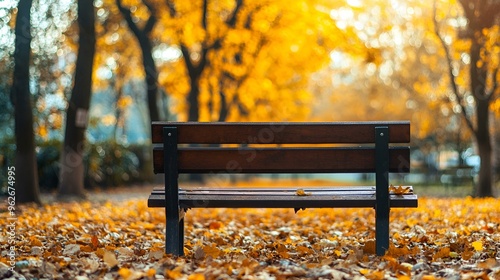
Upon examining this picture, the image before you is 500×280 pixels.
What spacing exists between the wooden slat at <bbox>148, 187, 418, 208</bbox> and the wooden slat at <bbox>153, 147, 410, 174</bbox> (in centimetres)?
21

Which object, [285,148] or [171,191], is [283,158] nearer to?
[285,148]

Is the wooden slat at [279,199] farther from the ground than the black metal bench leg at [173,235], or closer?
farther from the ground

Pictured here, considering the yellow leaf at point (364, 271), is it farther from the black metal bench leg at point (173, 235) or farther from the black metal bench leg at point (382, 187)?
the black metal bench leg at point (173, 235)

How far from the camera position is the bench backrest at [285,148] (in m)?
6.06

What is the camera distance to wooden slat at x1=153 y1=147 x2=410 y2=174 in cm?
612

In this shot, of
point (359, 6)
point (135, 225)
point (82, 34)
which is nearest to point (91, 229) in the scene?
point (135, 225)

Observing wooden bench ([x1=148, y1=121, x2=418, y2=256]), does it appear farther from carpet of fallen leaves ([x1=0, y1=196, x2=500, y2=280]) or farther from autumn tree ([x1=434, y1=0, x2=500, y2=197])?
autumn tree ([x1=434, y1=0, x2=500, y2=197])

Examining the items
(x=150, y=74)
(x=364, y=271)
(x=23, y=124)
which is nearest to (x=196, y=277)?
(x=364, y=271)

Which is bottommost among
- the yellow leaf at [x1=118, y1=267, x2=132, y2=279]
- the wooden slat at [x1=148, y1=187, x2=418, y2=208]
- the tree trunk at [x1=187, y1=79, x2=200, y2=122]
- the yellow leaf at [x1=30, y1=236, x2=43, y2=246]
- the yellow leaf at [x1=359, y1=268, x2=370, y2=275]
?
the yellow leaf at [x1=359, y1=268, x2=370, y2=275]

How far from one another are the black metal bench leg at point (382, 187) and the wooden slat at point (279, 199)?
0.22 ft

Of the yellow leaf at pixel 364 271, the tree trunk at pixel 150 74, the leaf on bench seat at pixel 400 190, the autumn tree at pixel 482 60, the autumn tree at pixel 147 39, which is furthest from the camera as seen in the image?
the tree trunk at pixel 150 74

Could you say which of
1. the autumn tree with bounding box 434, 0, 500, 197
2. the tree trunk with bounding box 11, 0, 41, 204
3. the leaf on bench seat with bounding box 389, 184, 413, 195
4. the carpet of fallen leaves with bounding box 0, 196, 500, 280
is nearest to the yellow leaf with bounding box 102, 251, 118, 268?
the carpet of fallen leaves with bounding box 0, 196, 500, 280

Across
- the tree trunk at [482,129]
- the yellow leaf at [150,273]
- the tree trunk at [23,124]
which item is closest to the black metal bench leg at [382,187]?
the yellow leaf at [150,273]

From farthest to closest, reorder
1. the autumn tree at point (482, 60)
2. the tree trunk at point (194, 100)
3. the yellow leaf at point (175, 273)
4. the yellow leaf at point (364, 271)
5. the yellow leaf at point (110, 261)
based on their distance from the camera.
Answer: the tree trunk at point (194, 100), the autumn tree at point (482, 60), the yellow leaf at point (110, 261), the yellow leaf at point (364, 271), the yellow leaf at point (175, 273)
